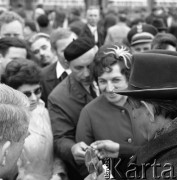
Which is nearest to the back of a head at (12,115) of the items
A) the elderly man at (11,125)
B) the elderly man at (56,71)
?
the elderly man at (11,125)

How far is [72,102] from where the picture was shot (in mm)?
4215

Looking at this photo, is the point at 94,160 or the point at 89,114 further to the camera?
the point at 89,114

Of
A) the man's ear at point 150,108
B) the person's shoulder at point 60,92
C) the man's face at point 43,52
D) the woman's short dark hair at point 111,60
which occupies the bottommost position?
the man's face at point 43,52

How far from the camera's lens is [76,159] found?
370 centimetres

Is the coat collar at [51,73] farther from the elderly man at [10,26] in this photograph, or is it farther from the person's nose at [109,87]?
the person's nose at [109,87]

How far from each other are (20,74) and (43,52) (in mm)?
3090

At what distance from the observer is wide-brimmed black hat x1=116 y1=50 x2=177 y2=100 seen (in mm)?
2471

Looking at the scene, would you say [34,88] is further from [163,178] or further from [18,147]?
[163,178]

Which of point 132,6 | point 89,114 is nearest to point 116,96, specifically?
point 89,114

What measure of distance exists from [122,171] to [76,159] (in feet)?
1.25

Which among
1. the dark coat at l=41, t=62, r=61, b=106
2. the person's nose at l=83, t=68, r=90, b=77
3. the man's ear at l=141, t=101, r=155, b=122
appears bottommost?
the dark coat at l=41, t=62, r=61, b=106

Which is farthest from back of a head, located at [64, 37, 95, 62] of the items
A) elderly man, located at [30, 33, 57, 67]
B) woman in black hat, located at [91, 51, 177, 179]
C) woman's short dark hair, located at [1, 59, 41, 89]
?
elderly man, located at [30, 33, 57, 67]

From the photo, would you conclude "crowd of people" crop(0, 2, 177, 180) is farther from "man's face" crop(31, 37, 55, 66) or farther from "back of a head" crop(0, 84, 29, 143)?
"man's face" crop(31, 37, 55, 66)

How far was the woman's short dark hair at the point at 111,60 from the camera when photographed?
3.91 metres
